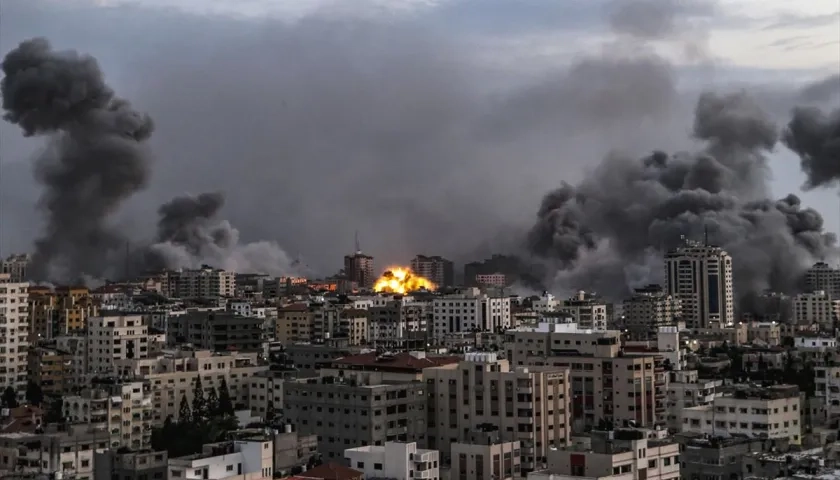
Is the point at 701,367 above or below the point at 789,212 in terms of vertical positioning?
below

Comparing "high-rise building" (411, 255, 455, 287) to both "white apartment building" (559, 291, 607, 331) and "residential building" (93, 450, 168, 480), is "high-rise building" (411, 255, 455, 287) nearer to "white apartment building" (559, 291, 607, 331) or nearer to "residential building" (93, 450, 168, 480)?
"white apartment building" (559, 291, 607, 331)

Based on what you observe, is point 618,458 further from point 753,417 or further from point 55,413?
point 55,413

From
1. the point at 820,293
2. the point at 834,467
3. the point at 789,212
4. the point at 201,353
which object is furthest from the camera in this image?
the point at 789,212

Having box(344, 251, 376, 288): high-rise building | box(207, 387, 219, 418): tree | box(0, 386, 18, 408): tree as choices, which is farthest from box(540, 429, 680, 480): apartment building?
box(344, 251, 376, 288): high-rise building

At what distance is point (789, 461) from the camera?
22.2 meters

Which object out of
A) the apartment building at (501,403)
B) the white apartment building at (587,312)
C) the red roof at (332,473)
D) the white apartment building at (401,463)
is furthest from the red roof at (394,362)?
the white apartment building at (587,312)

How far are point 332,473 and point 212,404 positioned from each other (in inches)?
602

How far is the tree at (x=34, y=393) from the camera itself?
4056 cm

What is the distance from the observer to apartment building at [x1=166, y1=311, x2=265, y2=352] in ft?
161

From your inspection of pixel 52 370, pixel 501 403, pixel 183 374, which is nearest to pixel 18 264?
pixel 52 370

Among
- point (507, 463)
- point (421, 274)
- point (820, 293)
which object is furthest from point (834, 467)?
point (421, 274)

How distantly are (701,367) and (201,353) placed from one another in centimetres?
1563

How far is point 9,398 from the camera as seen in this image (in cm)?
3884

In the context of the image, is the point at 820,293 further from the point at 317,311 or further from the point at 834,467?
the point at 834,467
